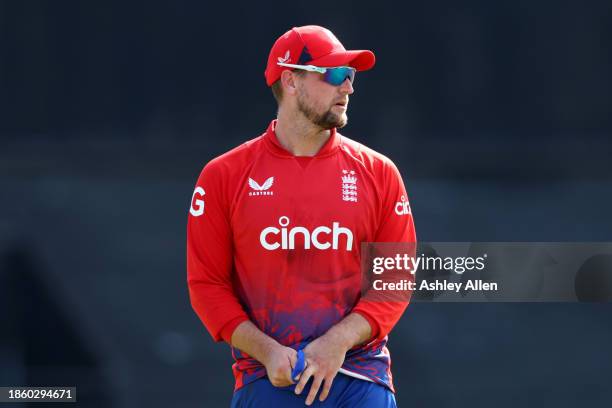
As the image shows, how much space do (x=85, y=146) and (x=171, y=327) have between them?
0.84m

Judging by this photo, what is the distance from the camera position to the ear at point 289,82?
318 centimetres

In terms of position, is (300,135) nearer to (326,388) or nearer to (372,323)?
(372,323)

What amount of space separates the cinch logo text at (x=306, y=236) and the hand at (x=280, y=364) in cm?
28

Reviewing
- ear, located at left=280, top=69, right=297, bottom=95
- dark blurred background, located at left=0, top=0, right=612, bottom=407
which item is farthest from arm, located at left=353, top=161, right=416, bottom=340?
dark blurred background, located at left=0, top=0, right=612, bottom=407

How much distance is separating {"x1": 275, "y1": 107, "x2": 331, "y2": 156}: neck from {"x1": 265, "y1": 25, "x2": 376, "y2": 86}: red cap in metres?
0.12

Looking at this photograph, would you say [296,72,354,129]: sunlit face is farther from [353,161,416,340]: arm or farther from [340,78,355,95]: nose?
[353,161,416,340]: arm

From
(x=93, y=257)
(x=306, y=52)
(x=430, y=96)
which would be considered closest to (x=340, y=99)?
(x=306, y=52)

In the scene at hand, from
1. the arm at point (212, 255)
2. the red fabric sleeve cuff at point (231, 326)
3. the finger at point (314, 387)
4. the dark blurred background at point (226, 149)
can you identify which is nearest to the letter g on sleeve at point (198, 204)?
the arm at point (212, 255)

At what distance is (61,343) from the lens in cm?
480

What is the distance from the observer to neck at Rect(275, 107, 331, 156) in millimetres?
3176

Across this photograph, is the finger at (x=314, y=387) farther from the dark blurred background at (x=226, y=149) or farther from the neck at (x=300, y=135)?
the dark blurred background at (x=226, y=149)

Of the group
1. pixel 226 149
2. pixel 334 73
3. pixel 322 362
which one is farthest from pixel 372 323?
pixel 226 149

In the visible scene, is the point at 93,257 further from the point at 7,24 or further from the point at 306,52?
the point at 306,52

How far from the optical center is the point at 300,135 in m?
3.19
